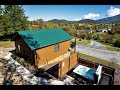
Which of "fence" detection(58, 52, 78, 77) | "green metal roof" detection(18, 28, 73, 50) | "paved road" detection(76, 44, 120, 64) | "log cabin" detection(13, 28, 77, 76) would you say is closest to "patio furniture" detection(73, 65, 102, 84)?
"fence" detection(58, 52, 78, 77)

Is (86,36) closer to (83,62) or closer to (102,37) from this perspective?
(102,37)

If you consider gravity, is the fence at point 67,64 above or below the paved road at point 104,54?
above

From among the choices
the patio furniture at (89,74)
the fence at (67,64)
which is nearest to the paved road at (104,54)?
the fence at (67,64)

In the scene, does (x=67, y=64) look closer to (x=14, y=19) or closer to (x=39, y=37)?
(x=39, y=37)

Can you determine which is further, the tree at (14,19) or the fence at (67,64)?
the tree at (14,19)

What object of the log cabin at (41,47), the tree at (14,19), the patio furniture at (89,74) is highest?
the tree at (14,19)

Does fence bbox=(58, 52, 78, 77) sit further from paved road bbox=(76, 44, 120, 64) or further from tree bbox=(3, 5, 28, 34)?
tree bbox=(3, 5, 28, 34)

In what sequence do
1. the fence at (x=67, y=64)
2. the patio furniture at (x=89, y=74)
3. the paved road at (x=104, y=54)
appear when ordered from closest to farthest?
the patio furniture at (x=89, y=74) < the fence at (x=67, y=64) < the paved road at (x=104, y=54)

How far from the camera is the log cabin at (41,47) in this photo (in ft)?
28.1

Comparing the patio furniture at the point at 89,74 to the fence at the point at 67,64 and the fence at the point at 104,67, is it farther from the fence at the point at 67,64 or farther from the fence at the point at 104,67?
the fence at the point at 67,64

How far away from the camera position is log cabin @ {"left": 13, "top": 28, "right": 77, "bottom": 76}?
8.58 m

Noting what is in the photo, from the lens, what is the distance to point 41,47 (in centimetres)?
889

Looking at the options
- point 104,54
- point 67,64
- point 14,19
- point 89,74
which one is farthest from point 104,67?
point 14,19
